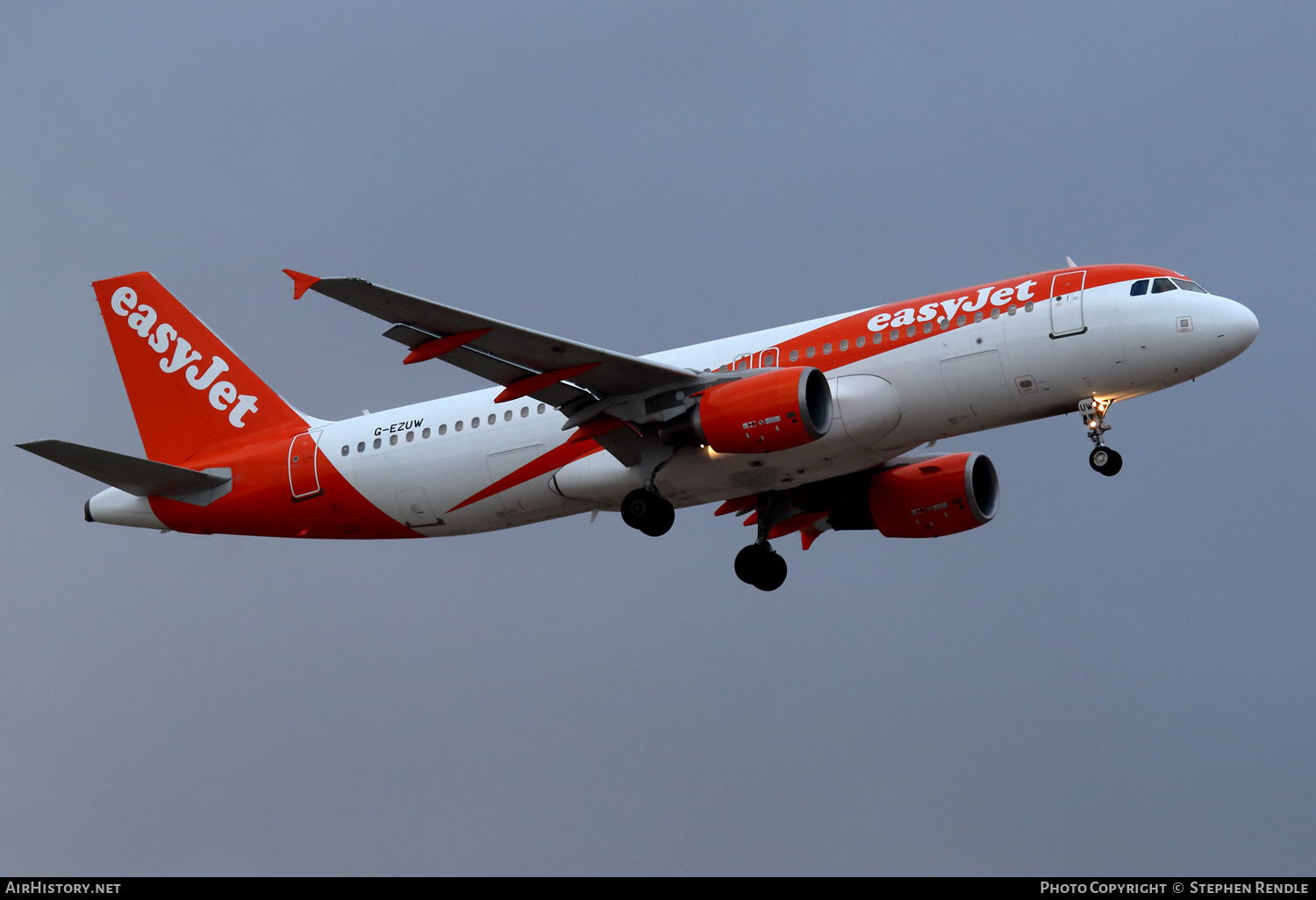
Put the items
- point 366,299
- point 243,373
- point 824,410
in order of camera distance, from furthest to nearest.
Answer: point 243,373, point 824,410, point 366,299

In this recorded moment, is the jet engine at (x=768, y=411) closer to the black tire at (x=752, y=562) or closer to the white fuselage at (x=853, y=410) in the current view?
the white fuselage at (x=853, y=410)

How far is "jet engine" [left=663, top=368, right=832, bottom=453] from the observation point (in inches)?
1206

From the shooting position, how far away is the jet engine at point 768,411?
30.6 metres

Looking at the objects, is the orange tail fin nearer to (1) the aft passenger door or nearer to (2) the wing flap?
(2) the wing flap

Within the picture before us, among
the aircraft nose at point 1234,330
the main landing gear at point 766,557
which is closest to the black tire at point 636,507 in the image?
the main landing gear at point 766,557

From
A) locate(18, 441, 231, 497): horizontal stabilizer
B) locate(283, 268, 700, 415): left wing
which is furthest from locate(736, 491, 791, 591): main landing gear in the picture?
locate(18, 441, 231, 497): horizontal stabilizer

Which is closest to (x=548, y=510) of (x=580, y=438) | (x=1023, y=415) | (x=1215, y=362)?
(x=580, y=438)

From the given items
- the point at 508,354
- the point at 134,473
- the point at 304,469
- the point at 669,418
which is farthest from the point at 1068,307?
the point at 134,473

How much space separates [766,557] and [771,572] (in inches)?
14.6

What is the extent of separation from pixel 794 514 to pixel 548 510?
6.31 meters

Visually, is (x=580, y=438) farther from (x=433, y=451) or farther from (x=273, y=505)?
(x=273, y=505)

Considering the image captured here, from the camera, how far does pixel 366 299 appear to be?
28906 millimetres

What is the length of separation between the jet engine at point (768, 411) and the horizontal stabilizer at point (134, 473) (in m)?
12.8

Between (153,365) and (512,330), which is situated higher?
(153,365)
